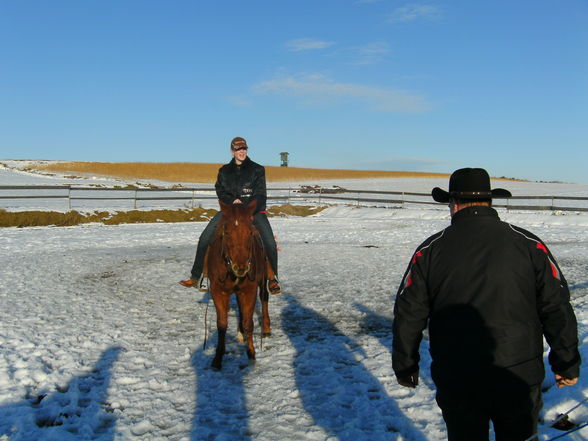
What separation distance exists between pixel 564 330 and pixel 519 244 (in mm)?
516

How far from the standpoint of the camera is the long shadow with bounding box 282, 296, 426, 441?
4367 mm

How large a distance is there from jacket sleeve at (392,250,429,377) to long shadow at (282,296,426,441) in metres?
1.59

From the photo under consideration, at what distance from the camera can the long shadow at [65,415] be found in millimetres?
4223

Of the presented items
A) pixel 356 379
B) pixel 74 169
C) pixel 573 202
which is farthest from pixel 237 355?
pixel 74 169

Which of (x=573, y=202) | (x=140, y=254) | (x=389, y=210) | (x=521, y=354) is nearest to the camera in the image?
(x=521, y=354)

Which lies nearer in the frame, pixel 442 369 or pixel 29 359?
pixel 442 369

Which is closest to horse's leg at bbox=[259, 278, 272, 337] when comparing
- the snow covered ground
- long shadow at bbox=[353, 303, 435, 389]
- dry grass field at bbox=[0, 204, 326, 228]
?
the snow covered ground

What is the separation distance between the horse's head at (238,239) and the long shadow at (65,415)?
1.78 metres

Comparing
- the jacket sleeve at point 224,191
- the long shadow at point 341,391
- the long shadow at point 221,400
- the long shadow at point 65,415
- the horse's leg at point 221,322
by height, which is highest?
the jacket sleeve at point 224,191

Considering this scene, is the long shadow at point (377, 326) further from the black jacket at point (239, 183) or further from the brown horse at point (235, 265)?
the black jacket at point (239, 183)

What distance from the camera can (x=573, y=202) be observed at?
38.3 meters

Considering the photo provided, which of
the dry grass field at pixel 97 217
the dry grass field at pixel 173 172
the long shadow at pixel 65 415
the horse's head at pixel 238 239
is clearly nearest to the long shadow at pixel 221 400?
the long shadow at pixel 65 415

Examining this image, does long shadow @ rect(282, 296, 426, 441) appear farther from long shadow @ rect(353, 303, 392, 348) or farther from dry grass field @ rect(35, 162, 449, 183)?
dry grass field @ rect(35, 162, 449, 183)

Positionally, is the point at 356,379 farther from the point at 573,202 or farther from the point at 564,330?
the point at 573,202
